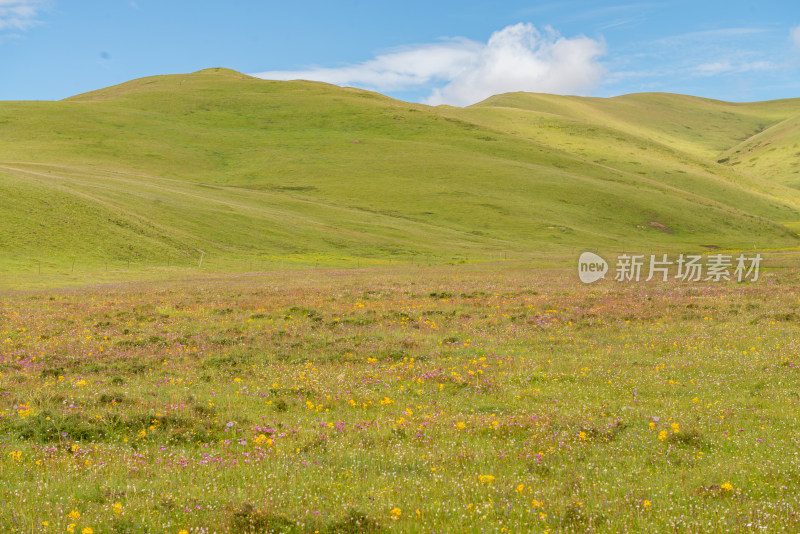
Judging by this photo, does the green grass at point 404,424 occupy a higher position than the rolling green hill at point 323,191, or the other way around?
the rolling green hill at point 323,191

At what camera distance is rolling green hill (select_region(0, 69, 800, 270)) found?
71.0 metres

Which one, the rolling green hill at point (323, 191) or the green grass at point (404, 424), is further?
the rolling green hill at point (323, 191)

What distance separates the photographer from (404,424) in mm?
10633

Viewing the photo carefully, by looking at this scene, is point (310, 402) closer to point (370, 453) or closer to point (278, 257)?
point (370, 453)

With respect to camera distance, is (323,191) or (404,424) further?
(323,191)

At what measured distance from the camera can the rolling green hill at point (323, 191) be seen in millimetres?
71000

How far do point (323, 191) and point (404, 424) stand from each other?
116m

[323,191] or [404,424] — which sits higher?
[323,191]

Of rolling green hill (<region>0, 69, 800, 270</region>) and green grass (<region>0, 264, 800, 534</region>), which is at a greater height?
rolling green hill (<region>0, 69, 800, 270</region>)

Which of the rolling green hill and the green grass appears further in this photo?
the rolling green hill

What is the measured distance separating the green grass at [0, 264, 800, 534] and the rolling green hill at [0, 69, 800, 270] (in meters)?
47.9

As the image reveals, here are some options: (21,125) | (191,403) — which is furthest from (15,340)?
(21,125)

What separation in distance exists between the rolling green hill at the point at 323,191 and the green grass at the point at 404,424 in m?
47.9

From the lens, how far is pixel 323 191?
405ft
